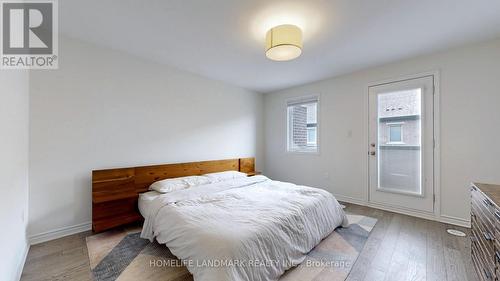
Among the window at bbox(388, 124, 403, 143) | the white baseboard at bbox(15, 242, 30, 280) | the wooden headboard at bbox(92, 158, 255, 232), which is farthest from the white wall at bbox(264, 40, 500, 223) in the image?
the white baseboard at bbox(15, 242, 30, 280)

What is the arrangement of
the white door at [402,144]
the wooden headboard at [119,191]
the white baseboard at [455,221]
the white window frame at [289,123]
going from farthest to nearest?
1. the white window frame at [289,123]
2. the white door at [402,144]
3. the white baseboard at [455,221]
4. the wooden headboard at [119,191]

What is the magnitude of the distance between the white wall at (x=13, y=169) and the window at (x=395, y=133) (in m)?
4.37

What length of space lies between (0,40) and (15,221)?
1450mm

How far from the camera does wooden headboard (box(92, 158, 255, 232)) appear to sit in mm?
2455

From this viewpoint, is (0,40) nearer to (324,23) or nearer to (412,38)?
(324,23)

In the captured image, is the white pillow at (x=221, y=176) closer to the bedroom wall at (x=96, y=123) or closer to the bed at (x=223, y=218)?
the bed at (x=223, y=218)

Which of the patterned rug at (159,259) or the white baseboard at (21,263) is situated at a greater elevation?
the white baseboard at (21,263)

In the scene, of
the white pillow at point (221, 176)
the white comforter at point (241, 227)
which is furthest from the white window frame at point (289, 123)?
the white comforter at point (241, 227)

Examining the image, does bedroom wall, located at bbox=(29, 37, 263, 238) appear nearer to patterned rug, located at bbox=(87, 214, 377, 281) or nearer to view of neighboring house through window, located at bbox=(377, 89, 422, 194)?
patterned rug, located at bbox=(87, 214, 377, 281)

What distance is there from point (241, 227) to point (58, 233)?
2306 millimetres

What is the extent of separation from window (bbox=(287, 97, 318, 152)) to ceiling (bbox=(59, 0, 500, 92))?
125cm

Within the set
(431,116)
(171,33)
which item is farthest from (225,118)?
(431,116)

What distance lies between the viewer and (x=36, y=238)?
220cm

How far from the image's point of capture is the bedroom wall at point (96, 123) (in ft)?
7.45
